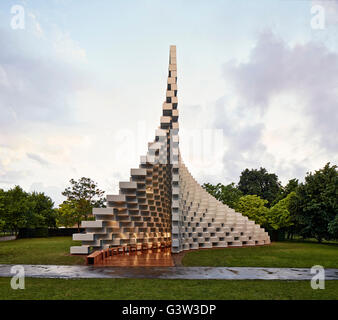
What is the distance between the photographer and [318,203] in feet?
111

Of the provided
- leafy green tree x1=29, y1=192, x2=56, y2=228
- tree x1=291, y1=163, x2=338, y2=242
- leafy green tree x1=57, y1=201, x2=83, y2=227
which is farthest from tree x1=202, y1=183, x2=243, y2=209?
leafy green tree x1=29, y1=192, x2=56, y2=228

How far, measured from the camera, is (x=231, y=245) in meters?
28.7

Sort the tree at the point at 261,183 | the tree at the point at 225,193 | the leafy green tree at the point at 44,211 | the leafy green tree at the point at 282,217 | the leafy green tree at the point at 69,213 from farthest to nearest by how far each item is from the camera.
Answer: the tree at the point at 261,183 < the leafy green tree at the point at 44,211 < the tree at the point at 225,193 < the leafy green tree at the point at 69,213 < the leafy green tree at the point at 282,217

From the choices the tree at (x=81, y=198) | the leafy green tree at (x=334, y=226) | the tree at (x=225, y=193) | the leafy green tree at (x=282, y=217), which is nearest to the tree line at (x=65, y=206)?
the tree at (x=81, y=198)

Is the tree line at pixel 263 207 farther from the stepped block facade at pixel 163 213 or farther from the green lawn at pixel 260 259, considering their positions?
the green lawn at pixel 260 259

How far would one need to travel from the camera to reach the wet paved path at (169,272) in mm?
11992

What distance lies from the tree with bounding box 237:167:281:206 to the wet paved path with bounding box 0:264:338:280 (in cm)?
5606

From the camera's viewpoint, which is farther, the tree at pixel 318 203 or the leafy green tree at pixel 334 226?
the tree at pixel 318 203

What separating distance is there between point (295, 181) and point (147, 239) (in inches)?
1339

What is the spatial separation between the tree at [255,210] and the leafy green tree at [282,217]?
1083 millimetres

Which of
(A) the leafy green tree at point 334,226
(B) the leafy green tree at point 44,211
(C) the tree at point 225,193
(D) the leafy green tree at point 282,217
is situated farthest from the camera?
(B) the leafy green tree at point 44,211

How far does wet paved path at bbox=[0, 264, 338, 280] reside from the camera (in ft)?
39.3
